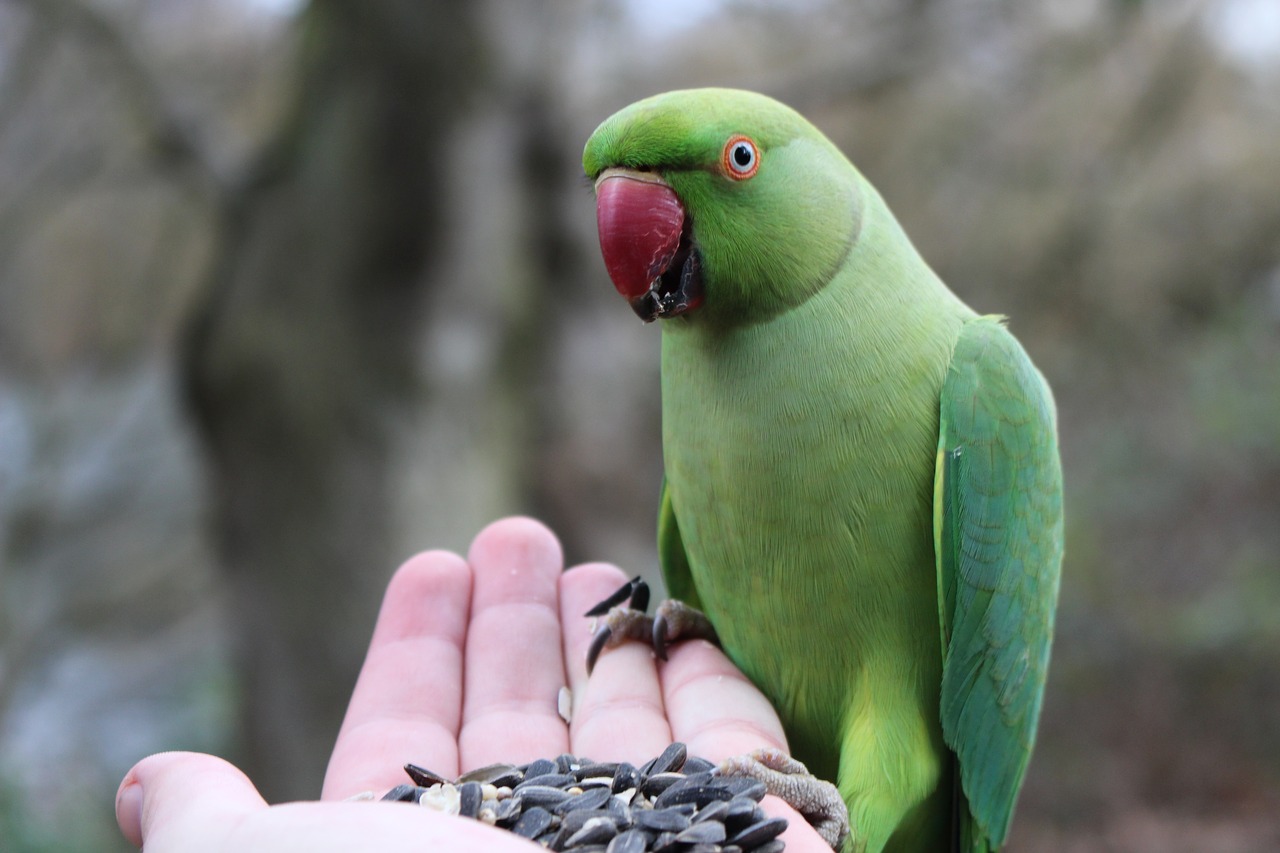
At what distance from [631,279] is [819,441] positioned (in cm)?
54

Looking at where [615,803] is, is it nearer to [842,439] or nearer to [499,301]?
[842,439]

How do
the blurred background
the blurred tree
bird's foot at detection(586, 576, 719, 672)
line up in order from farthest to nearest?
the blurred background, the blurred tree, bird's foot at detection(586, 576, 719, 672)

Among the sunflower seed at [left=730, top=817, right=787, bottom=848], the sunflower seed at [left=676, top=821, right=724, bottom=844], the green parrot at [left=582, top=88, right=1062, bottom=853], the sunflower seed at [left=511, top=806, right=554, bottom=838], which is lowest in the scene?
the sunflower seed at [left=511, top=806, right=554, bottom=838]

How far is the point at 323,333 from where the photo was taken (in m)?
5.79

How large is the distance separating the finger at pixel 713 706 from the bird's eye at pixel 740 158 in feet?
4.06

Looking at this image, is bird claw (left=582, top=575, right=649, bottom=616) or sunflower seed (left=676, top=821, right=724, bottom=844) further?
bird claw (left=582, top=575, right=649, bottom=616)

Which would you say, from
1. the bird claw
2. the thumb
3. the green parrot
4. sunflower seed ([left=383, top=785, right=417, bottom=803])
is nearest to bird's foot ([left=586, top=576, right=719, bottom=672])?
the bird claw

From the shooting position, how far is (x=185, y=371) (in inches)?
234

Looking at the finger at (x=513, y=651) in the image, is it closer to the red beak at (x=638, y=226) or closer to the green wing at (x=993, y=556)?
the green wing at (x=993, y=556)

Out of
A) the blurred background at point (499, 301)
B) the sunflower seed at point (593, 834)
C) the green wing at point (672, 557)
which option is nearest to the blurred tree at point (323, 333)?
the blurred background at point (499, 301)

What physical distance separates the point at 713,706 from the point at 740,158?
1291 mm

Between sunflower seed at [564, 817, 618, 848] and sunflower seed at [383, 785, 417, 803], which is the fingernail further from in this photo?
sunflower seed at [564, 817, 618, 848]

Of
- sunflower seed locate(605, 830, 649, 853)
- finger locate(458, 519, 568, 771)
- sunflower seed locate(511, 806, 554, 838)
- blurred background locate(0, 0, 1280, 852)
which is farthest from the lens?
blurred background locate(0, 0, 1280, 852)

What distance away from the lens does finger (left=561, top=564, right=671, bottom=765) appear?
7.89 feet
